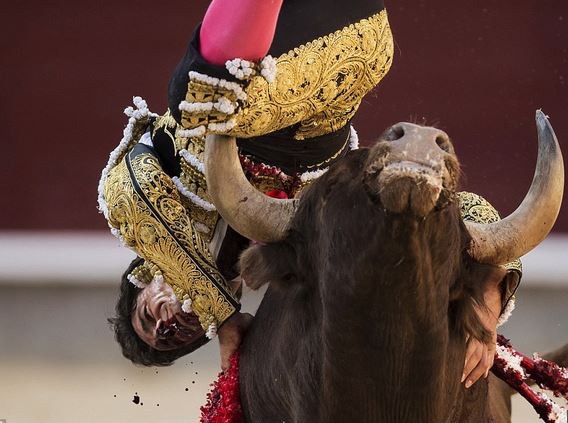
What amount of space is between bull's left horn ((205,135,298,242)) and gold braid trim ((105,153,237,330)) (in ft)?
1.14

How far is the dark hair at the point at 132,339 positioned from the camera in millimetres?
3549

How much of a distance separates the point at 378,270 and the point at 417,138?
24cm

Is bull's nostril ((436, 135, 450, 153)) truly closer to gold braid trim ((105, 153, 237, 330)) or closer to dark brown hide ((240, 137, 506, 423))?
dark brown hide ((240, 137, 506, 423))

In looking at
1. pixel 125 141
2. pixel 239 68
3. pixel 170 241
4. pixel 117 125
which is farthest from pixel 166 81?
pixel 239 68

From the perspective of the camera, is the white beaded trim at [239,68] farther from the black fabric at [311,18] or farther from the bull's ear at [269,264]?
the bull's ear at [269,264]

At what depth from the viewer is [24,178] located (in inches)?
294

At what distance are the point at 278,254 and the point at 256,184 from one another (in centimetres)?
50

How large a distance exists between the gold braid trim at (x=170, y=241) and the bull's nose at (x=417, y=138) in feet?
2.66

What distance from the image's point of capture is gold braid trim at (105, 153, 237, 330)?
3.15 m

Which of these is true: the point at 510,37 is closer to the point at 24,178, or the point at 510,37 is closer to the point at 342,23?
the point at 24,178

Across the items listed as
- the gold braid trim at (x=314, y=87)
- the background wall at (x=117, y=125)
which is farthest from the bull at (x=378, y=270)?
the background wall at (x=117, y=125)

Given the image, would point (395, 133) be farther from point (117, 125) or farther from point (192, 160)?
point (117, 125)

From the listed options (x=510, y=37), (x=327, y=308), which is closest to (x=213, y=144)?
(x=327, y=308)

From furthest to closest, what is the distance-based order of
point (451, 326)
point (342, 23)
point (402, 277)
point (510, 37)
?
point (510, 37)
point (342, 23)
point (451, 326)
point (402, 277)
